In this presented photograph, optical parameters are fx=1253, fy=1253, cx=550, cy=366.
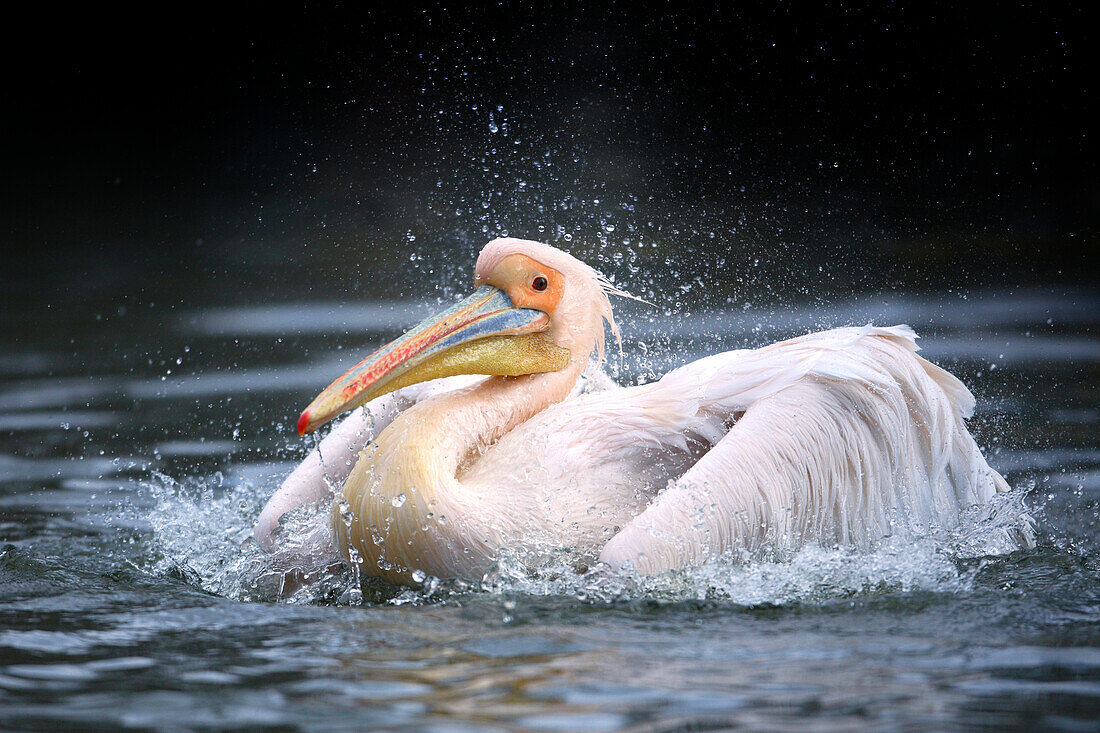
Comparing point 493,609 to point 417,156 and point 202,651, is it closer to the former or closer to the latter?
point 202,651

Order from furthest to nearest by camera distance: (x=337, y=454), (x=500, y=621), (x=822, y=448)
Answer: (x=337, y=454) < (x=822, y=448) < (x=500, y=621)

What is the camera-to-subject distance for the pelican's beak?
3.28m

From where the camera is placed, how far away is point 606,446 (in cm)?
337

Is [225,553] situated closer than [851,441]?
No

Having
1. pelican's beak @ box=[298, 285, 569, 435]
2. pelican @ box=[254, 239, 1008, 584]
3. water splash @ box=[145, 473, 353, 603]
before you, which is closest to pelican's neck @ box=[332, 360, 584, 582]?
pelican @ box=[254, 239, 1008, 584]

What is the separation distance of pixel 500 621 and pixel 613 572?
0.29 meters

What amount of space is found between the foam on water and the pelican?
5 centimetres

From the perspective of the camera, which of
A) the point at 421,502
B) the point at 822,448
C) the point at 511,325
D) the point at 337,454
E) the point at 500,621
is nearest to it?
the point at 500,621

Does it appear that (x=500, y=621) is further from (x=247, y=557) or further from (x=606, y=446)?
(x=247, y=557)

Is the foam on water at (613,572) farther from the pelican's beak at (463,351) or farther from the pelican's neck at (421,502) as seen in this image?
the pelican's beak at (463,351)

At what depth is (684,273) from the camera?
23.9ft

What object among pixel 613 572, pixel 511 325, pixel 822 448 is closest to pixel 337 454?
pixel 511 325

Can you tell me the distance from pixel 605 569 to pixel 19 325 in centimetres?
487

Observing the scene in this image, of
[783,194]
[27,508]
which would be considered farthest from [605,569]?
[783,194]
